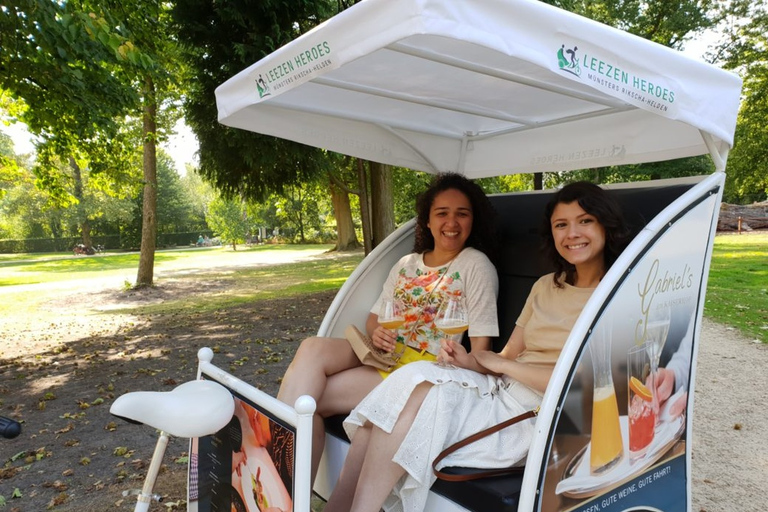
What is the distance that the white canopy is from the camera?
1687 millimetres

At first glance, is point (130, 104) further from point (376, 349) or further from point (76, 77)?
point (376, 349)

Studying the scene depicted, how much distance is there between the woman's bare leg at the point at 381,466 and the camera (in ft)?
6.63

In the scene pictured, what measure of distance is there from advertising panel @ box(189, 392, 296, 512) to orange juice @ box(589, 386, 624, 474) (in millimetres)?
1057

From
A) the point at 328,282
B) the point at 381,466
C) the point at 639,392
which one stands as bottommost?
the point at 328,282

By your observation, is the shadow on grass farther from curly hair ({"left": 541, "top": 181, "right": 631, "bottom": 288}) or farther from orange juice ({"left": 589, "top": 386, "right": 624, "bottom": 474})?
curly hair ({"left": 541, "top": 181, "right": 631, "bottom": 288})

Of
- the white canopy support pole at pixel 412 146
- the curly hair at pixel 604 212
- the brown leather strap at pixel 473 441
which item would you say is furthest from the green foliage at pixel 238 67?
the brown leather strap at pixel 473 441

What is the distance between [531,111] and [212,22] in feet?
17.3

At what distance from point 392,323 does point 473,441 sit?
1020 millimetres

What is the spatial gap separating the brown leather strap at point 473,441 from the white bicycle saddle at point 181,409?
2.57ft

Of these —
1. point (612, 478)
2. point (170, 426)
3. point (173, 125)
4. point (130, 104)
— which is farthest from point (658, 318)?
point (173, 125)

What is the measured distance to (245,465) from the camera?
2.11 meters

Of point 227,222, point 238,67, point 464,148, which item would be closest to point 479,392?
point 464,148

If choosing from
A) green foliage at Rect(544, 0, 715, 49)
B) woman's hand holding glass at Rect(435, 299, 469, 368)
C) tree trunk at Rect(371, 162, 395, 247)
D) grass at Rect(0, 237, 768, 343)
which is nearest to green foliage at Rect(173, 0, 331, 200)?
tree trunk at Rect(371, 162, 395, 247)

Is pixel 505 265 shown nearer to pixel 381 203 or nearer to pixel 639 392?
pixel 639 392
